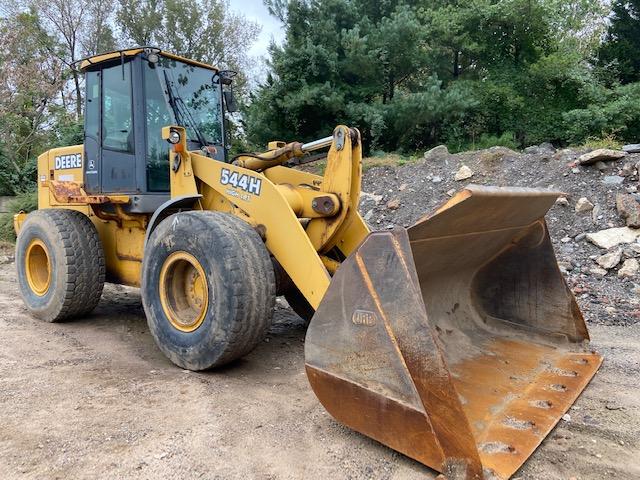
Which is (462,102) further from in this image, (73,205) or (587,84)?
(73,205)

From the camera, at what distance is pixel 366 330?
254cm

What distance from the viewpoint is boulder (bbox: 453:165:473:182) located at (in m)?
10.1

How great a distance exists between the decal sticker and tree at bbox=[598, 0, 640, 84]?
50.6ft

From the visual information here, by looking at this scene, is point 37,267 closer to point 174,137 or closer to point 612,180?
point 174,137

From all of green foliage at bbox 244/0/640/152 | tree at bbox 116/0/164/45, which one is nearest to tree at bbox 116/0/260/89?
tree at bbox 116/0/164/45

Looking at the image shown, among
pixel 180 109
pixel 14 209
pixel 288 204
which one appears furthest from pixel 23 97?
pixel 288 204

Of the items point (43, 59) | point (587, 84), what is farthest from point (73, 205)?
point (43, 59)

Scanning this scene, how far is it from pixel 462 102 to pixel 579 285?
889cm

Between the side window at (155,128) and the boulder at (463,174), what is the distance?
667 cm

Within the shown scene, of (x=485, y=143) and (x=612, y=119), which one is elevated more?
(x=612, y=119)

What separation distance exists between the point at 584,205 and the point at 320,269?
5723mm

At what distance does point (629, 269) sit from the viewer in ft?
20.1

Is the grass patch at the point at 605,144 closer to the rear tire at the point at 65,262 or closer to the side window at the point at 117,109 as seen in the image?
the side window at the point at 117,109

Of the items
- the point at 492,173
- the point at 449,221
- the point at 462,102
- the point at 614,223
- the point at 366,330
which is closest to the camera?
the point at 366,330
